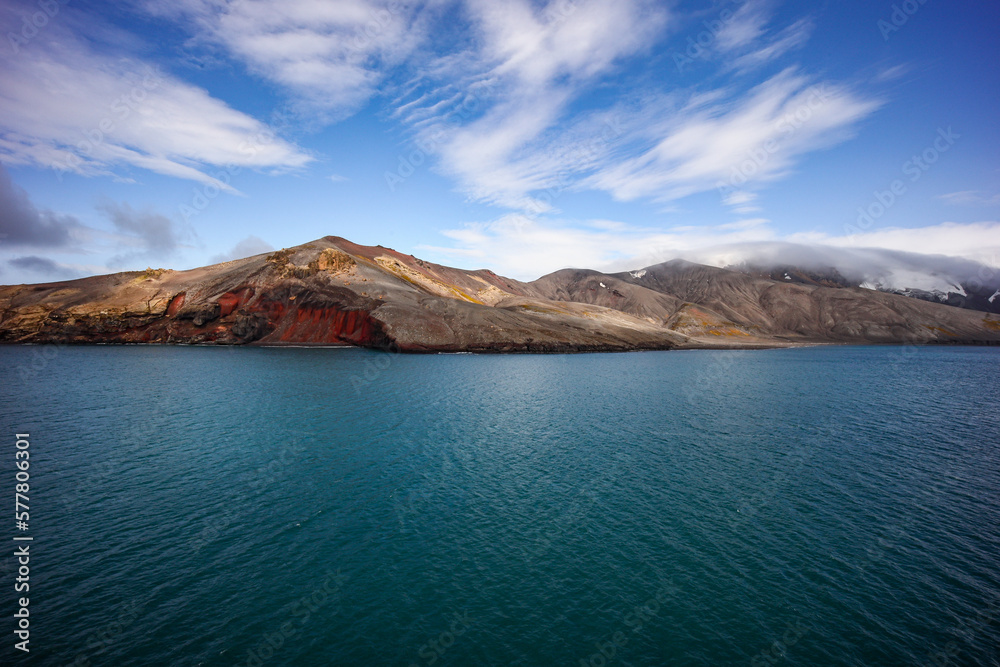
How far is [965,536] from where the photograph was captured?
21203mm

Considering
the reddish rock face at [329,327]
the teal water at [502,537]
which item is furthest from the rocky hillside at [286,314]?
the teal water at [502,537]

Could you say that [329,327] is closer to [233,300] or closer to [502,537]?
[233,300]

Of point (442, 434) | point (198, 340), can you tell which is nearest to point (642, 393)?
point (442, 434)

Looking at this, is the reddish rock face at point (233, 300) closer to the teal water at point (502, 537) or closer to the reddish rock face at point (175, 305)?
the reddish rock face at point (175, 305)

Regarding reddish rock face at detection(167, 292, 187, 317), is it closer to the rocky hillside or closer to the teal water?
the rocky hillside

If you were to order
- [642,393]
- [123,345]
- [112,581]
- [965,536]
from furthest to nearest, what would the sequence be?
1. [123,345]
2. [642,393]
3. [965,536]
4. [112,581]

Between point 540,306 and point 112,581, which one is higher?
point 540,306

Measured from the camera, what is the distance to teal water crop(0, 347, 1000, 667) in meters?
14.4

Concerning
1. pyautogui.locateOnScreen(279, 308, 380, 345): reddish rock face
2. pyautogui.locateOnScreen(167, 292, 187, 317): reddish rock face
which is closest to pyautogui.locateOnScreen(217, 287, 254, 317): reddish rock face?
pyautogui.locateOnScreen(167, 292, 187, 317): reddish rock face

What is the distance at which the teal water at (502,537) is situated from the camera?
1442 centimetres

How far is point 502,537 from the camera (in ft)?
68.8

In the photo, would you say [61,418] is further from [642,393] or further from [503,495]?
[642,393]

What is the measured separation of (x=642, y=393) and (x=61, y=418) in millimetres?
65294

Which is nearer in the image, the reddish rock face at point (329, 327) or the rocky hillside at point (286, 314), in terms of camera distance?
the rocky hillside at point (286, 314)
